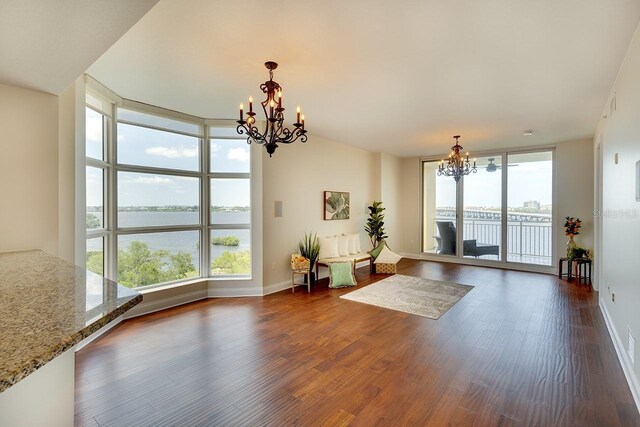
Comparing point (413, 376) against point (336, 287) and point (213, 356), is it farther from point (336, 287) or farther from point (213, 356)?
point (336, 287)

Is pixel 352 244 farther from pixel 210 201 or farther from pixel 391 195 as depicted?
pixel 210 201

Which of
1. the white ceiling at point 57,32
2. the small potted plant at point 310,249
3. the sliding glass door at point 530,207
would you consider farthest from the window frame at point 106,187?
the sliding glass door at point 530,207

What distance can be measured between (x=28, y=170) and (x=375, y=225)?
240 inches

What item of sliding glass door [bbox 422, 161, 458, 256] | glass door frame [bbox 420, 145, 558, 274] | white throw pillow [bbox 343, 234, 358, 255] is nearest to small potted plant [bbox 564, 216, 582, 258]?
glass door frame [bbox 420, 145, 558, 274]

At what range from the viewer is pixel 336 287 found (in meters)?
5.48

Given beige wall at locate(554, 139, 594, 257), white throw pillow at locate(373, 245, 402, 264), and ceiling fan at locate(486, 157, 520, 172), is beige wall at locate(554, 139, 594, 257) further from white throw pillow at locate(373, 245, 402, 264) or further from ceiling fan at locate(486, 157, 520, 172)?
white throw pillow at locate(373, 245, 402, 264)

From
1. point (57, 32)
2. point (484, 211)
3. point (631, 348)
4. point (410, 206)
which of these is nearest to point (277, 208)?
point (57, 32)

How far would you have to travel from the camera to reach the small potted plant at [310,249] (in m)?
5.52

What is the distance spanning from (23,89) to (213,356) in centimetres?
274

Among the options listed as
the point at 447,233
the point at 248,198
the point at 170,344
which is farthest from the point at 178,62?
the point at 447,233

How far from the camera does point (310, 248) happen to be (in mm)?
5656

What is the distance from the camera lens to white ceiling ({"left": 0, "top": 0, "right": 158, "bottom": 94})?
1.50 m

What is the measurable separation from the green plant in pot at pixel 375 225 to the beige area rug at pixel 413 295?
1451 millimetres

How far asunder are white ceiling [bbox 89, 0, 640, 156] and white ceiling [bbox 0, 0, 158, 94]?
1.82ft
